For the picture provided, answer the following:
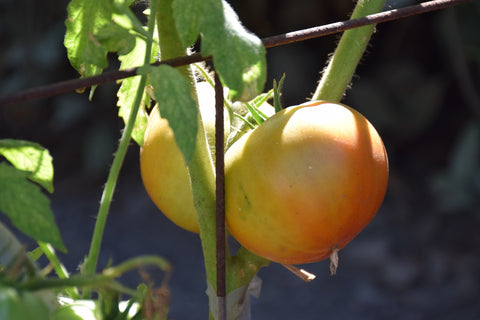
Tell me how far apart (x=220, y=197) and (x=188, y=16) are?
0.15m

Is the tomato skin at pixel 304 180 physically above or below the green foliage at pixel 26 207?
below

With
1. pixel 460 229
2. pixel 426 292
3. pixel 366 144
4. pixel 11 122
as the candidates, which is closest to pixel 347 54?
pixel 366 144

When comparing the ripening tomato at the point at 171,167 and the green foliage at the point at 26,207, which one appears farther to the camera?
the ripening tomato at the point at 171,167

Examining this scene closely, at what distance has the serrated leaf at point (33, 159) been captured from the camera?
0.44 meters

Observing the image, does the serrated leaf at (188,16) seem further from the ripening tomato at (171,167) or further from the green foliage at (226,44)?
the ripening tomato at (171,167)

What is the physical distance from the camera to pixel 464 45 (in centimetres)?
250

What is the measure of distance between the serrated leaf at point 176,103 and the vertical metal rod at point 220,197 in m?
0.08

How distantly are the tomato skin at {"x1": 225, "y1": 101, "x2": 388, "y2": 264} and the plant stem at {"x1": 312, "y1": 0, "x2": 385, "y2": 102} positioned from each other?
83 millimetres

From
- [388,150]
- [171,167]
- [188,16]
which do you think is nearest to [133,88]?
[171,167]

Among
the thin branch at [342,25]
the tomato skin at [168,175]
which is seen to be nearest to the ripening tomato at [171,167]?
the tomato skin at [168,175]

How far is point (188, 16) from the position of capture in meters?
0.41

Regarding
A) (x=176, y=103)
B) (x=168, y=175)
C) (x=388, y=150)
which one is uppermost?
(x=176, y=103)

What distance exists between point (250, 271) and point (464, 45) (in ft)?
7.24

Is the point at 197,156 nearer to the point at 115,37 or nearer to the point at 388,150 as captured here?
the point at 115,37
